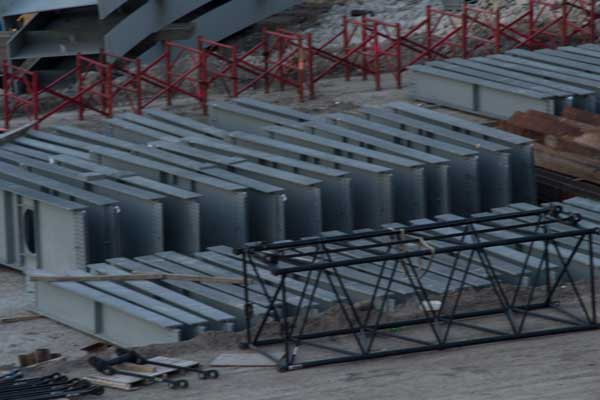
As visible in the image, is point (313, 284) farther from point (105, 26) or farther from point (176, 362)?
point (105, 26)

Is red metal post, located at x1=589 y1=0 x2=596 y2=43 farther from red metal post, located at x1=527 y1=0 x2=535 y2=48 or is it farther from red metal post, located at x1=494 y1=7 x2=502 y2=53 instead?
red metal post, located at x1=494 y1=7 x2=502 y2=53

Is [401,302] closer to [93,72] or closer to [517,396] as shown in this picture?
[517,396]

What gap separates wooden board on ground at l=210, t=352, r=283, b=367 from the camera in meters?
14.5

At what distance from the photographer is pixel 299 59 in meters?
29.9

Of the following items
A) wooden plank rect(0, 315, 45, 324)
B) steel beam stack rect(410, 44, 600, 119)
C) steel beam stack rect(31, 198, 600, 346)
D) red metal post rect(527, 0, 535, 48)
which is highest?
red metal post rect(527, 0, 535, 48)

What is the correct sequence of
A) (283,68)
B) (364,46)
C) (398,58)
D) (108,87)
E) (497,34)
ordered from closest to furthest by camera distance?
1. (108,87)
2. (398,58)
3. (283,68)
4. (364,46)
5. (497,34)

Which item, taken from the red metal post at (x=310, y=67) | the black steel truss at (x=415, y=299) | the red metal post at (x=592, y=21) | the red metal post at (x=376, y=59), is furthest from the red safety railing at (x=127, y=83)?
the red metal post at (x=592, y=21)

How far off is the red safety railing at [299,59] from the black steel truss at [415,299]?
1151 cm

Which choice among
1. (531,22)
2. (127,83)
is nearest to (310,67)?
(127,83)

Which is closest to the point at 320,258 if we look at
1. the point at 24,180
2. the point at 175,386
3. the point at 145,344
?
the point at 145,344

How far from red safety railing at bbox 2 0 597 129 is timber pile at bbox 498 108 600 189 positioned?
5959mm

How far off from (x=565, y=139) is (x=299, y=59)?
25.9 ft

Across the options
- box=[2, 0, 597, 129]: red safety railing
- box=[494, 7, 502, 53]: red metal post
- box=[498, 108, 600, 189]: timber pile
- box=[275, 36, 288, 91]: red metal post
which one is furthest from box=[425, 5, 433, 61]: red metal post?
box=[498, 108, 600, 189]: timber pile

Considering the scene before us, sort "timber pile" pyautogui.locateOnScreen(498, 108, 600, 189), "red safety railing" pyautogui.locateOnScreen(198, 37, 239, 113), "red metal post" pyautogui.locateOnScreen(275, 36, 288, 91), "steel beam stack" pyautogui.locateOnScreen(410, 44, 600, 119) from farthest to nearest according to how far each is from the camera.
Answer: "red metal post" pyautogui.locateOnScreen(275, 36, 288, 91)
"red safety railing" pyautogui.locateOnScreen(198, 37, 239, 113)
"steel beam stack" pyautogui.locateOnScreen(410, 44, 600, 119)
"timber pile" pyautogui.locateOnScreen(498, 108, 600, 189)
